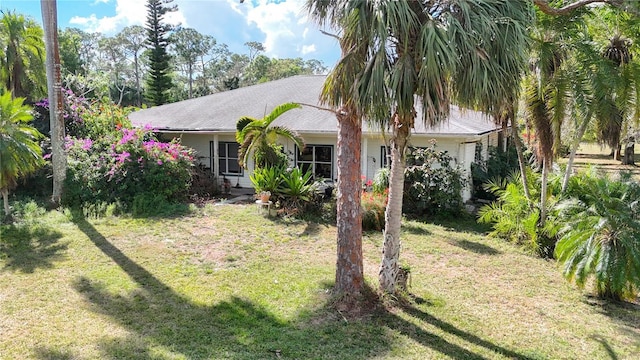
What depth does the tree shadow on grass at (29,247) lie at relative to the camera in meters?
7.96

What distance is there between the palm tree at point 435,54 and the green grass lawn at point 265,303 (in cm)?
292

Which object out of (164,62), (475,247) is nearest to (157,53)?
(164,62)

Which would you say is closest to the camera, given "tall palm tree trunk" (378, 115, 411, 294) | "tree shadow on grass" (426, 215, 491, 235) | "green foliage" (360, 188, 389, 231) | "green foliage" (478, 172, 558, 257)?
"tall palm tree trunk" (378, 115, 411, 294)

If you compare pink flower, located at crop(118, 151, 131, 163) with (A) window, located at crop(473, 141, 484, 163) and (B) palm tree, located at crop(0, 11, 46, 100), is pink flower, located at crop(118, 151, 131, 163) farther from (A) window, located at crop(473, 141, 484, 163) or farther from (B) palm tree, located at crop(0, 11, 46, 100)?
(A) window, located at crop(473, 141, 484, 163)

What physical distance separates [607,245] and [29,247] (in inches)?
433

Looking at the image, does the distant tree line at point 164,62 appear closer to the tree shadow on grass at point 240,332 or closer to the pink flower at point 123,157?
the pink flower at point 123,157

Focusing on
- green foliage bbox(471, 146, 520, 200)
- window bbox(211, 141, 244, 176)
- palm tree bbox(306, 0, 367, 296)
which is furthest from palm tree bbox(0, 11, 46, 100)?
green foliage bbox(471, 146, 520, 200)

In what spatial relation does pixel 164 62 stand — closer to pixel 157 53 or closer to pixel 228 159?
pixel 157 53

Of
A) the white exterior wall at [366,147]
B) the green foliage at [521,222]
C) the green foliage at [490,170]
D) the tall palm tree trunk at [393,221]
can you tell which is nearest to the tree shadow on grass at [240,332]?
the tall palm tree trunk at [393,221]

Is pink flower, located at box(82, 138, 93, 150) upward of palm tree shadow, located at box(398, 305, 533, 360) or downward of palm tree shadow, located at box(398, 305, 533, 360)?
upward

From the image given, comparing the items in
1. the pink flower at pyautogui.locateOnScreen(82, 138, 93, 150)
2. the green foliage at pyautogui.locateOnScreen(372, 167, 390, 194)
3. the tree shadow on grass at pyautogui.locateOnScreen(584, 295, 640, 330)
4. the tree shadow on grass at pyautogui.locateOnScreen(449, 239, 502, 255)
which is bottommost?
the tree shadow on grass at pyautogui.locateOnScreen(584, 295, 640, 330)

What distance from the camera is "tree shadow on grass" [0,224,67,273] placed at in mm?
7965

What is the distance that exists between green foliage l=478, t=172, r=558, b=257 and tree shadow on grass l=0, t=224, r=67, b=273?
9868mm

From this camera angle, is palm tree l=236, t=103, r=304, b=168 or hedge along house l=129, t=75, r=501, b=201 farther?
hedge along house l=129, t=75, r=501, b=201
